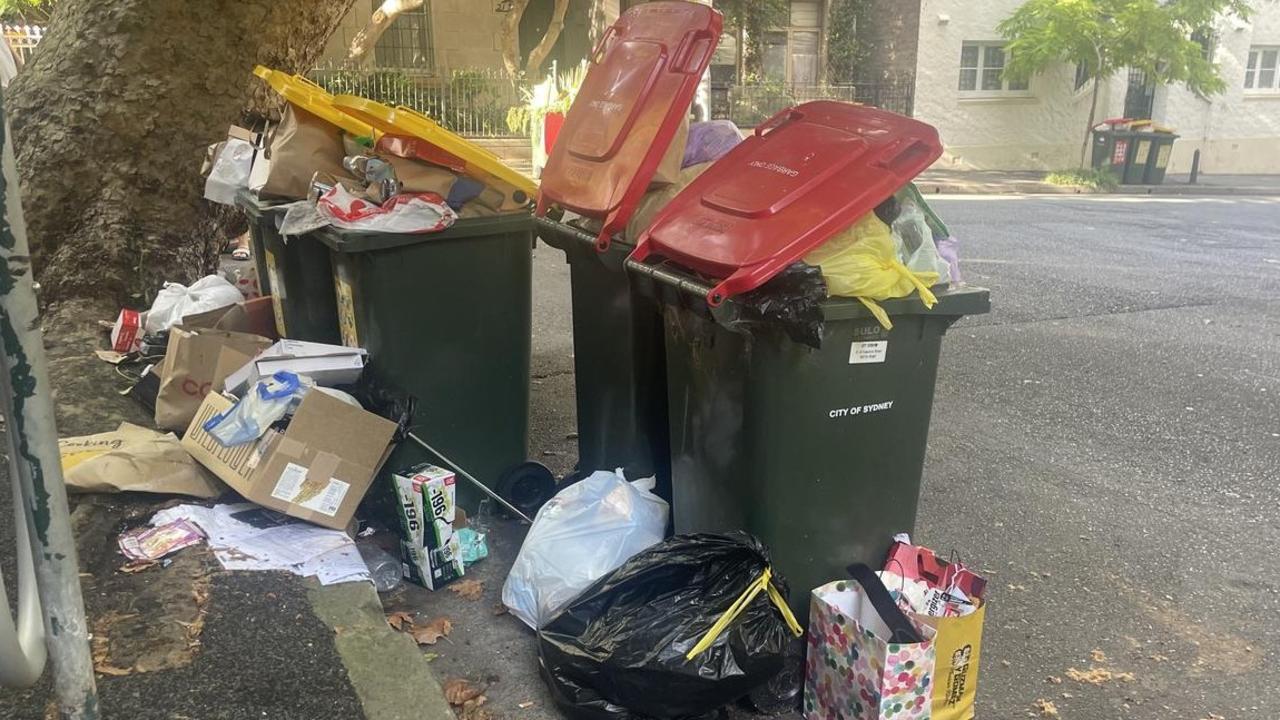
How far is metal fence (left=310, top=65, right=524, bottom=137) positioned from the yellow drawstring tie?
14238 mm

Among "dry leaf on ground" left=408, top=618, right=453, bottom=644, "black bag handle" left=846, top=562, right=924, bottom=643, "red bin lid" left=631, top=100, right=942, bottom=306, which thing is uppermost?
"red bin lid" left=631, top=100, right=942, bottom=306

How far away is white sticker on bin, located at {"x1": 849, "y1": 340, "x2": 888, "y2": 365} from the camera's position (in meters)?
2.38

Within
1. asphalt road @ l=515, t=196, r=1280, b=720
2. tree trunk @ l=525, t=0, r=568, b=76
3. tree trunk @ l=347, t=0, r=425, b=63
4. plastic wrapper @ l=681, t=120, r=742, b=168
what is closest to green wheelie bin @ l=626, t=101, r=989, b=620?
plastic wrapper @ l=681, t=120, r=742, b=168

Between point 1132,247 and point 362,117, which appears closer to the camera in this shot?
point 362,117

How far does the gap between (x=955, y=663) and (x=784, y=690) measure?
0.44 metres

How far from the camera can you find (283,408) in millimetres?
2918

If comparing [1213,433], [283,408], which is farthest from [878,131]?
[1213,433]

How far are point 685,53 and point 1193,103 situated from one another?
20.7 metres

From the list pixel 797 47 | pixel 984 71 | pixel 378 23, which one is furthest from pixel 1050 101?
pixel 378 23

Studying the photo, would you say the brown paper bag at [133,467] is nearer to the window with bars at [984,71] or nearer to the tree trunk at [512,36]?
the tree trunk at [512,36]

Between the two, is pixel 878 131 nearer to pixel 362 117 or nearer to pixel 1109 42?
pixel 362 117

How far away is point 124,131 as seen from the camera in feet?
16.3

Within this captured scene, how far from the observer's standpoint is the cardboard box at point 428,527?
290cm

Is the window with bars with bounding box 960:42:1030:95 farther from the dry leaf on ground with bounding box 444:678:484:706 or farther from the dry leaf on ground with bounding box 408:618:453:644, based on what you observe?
the dry leaf on ground with bounding box 444:678:484:706
